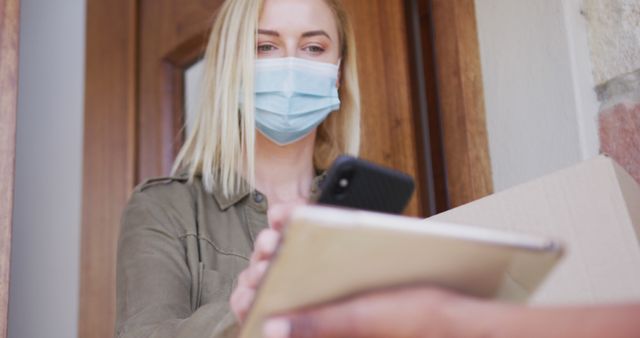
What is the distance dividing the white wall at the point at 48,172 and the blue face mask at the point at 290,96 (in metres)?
0.98

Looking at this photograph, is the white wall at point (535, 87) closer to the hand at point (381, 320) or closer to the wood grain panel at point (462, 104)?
the wood grain panel at point (462, 104)

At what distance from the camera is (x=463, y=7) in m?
1.31

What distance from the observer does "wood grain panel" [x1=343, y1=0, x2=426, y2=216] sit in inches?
57.7

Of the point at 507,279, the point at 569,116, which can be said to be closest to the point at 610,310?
the point at 507,279

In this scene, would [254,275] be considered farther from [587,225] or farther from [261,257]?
[587,225]

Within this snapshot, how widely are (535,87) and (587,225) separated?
1.60 feet

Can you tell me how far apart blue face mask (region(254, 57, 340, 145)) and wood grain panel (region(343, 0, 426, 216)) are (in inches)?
8.6

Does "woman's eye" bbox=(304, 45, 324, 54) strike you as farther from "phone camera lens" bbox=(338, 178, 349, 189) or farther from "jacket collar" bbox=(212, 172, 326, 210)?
"phone camera lens" bbox=(338, 178, 349, 189)

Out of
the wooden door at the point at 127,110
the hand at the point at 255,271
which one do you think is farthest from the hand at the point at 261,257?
the wooden door at the point at 127,110

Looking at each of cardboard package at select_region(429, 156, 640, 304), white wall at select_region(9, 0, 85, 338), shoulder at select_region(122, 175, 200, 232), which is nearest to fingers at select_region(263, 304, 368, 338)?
cardboard package at select_region(429, 156, 640, 304)

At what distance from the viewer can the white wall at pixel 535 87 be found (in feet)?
3.55

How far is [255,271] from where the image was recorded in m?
0.54

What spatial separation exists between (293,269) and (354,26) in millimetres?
1139

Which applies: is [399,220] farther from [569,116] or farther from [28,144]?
[28,144]
